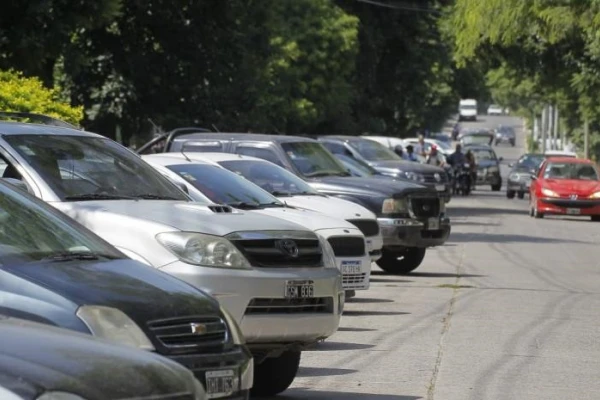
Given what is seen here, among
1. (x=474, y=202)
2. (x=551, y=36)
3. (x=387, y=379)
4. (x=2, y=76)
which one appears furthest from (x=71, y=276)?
(x=474, y=202)

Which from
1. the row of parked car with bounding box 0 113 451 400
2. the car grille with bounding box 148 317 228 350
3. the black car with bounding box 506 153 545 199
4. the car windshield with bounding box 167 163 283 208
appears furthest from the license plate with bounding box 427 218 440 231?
the black car with bounding box 506 153 545 199

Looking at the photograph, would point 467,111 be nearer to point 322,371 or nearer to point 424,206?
point 424,206

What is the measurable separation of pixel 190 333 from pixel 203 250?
207cm

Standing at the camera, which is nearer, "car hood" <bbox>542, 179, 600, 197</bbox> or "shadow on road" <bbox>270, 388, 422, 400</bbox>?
"shadow on road" <bbox>270, 388, 422, 400</bbox>

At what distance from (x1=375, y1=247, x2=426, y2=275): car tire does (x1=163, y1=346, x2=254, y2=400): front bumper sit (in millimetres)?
12562

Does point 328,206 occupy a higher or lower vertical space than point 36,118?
lower

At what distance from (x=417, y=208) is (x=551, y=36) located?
8654 mm

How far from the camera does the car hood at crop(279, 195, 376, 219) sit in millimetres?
16531

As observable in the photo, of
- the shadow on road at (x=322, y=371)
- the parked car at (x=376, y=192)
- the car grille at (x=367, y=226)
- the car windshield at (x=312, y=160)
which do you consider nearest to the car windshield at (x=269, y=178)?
the car grille at (x=367, y=226)

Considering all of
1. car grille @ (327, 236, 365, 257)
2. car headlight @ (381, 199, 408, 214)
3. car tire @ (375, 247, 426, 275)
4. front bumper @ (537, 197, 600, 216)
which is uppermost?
car grille @ (327, 236, 365, 257)

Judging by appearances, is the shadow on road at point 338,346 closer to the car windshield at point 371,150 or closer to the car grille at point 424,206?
the car grille at point 424,206

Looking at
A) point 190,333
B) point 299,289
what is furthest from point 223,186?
point 190,333

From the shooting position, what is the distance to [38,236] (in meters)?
8.07

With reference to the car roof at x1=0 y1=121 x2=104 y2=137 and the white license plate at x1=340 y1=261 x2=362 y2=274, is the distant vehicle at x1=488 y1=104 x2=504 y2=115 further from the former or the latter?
the car roof at x1=0 y1=121 x2=104 y2=137
